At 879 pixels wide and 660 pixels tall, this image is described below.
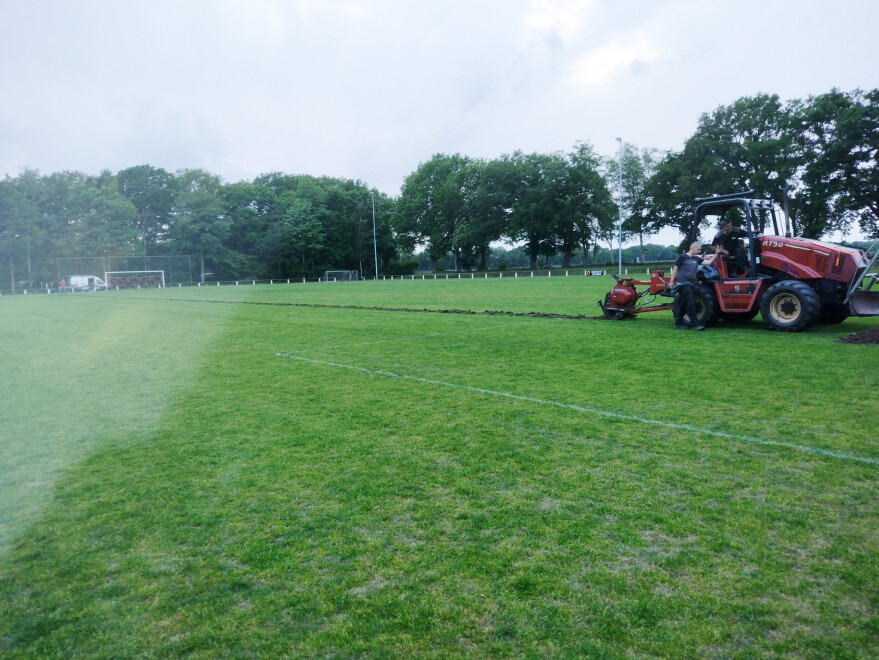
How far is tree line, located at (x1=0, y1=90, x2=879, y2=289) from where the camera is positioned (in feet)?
154

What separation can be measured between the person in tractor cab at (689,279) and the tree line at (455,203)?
39085 mm

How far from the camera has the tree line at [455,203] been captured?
46.9 metres

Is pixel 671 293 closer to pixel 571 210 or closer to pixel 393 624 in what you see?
pixel 393 624

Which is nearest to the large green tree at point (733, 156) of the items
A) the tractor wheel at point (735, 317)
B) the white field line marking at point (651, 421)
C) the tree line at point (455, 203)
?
the tree line at point (455, 203)

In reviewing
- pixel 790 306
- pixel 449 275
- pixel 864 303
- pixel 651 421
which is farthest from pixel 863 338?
pixel 449 275

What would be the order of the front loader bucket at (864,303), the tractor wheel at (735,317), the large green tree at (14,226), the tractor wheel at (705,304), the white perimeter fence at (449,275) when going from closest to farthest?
the front loader bucket at (864,303), the tractor wheel at (705,304), the tractor wheel at (735,317), the white perimeter fence at (449,275), the large green tree at (14,226)

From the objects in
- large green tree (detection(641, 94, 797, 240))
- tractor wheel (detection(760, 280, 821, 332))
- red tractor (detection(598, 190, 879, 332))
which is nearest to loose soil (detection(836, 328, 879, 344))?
red tractor (detection(598, 190, 879, 332))

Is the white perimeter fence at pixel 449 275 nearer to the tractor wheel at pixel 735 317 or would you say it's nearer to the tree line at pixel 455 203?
the tree line at pixel 455 203

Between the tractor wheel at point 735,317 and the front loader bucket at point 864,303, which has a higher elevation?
the front loader bucket at point 864,303

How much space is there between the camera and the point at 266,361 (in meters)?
9.73

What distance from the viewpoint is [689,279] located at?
37.8 ft

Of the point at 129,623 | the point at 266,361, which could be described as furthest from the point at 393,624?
the point at 266,361

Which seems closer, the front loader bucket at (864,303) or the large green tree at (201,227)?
the front loader bucket at (864,303)

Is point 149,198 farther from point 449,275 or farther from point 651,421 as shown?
point 651,421
